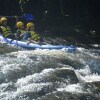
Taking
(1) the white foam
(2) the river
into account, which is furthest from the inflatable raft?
(1) the white foam

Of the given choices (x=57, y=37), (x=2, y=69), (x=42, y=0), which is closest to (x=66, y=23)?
(x=42, y=0)

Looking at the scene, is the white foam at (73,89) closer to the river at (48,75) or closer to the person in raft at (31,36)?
the river at (48,75)

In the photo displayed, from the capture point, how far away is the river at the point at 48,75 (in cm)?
941

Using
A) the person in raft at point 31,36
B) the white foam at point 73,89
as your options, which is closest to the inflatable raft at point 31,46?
the person in raft at point 31,36

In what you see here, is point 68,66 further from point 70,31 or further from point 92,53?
point 70,31

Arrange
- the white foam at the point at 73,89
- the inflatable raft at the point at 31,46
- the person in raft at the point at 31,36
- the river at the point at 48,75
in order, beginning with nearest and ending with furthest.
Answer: the river at the point at 48,75 → the white foam at the point at 73,89 → the inflatable raft at the point at 31,46 → the person in raft at the point at 31,36

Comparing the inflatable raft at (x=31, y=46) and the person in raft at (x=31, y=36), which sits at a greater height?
the person in raft at (x=31, y=36)

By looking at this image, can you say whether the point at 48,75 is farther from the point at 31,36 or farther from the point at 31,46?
the point at 31,36

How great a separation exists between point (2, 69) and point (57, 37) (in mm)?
7833

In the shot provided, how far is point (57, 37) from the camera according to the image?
18641mm

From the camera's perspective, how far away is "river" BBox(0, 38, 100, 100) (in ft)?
30.9

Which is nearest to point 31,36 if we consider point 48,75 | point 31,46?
point 31,46

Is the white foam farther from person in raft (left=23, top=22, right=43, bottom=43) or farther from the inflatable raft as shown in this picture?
person in raft (left=23, top=22, right=43, bottom=43)

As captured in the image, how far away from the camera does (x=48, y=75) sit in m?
10.7
